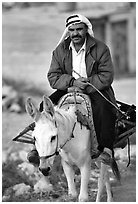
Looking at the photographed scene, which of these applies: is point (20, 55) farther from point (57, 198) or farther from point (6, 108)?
point (57, 198)

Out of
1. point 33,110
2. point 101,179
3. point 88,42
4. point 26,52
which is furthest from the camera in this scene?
point 26,52

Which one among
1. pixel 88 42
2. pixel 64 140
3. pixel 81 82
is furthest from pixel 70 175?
pixel 88 42

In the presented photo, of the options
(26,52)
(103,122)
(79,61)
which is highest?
(26,52)

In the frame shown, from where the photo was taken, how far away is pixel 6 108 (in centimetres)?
396

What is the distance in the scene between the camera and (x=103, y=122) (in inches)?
104

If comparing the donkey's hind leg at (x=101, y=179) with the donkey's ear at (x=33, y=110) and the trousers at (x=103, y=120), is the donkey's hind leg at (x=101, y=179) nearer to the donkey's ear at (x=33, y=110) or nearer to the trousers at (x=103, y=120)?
the trousers at (x=103, y=120)

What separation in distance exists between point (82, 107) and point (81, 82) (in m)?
0.12

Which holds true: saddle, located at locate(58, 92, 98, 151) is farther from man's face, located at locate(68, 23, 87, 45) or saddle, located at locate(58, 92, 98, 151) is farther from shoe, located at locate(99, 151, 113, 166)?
man's face, located at locate(68, 23, 87, 45)

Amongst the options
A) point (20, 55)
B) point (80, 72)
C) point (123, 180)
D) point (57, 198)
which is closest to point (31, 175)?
point (57, 198)

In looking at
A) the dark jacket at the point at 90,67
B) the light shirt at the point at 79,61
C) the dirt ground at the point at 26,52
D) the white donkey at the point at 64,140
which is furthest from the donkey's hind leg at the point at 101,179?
the dirt ground at the point at 26,52

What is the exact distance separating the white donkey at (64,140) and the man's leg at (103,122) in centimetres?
7

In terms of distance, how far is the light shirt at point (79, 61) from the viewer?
2.74 m

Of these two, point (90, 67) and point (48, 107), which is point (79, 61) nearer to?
point (90, 67)

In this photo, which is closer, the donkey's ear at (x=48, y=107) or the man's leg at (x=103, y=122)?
the donkey's ear at (x=48, y=107)
